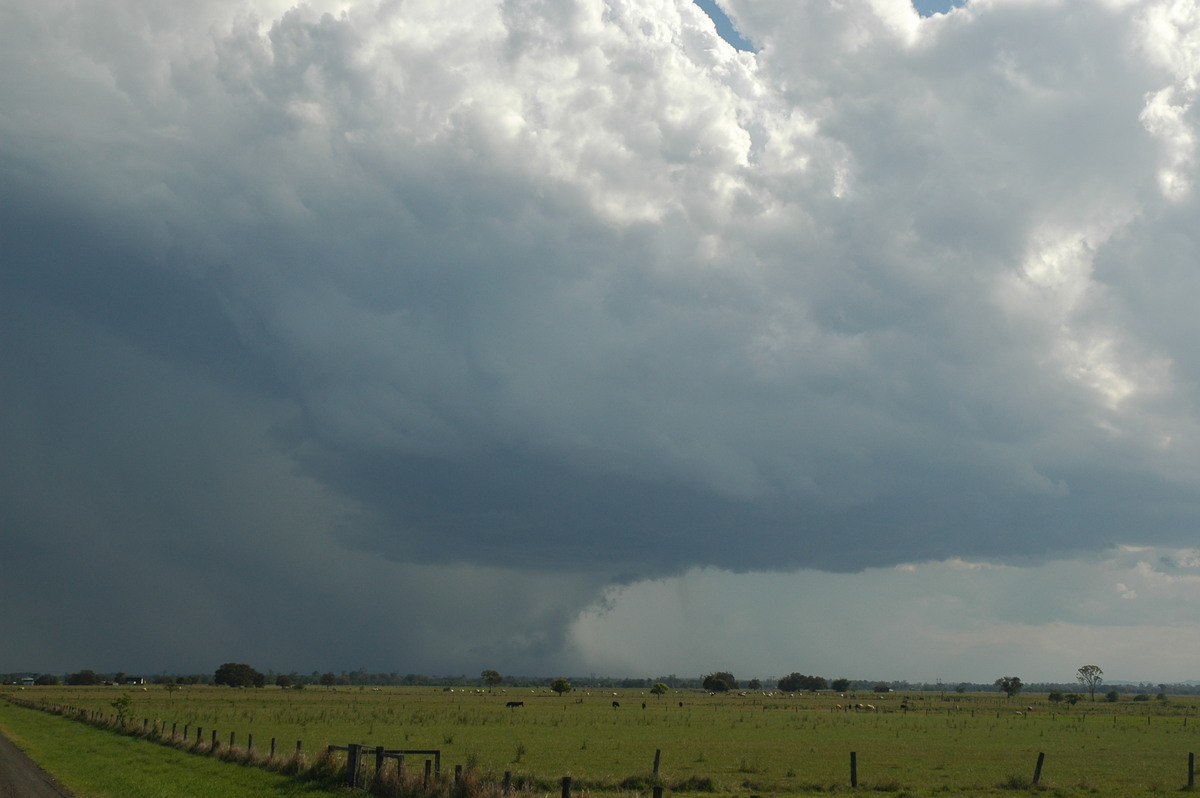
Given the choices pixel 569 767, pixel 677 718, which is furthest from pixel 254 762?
pixel 677 718

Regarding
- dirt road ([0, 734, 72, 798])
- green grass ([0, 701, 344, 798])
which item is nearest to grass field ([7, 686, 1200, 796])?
green grass ([0, 701, 344, 798])

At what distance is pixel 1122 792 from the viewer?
33.4 meters

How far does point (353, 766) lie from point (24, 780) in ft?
38.3

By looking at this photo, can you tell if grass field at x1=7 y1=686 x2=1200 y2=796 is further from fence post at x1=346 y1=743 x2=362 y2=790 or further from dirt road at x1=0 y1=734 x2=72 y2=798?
dirt road at x1=0 y1=734 x2=72 y2=798

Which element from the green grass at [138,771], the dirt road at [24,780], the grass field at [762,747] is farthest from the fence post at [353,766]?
the dirt road at [24,780]

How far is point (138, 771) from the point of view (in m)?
32.6

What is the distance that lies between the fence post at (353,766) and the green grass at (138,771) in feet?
2.42

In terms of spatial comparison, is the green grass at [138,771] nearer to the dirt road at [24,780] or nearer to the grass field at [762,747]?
the dirt road at [24,780]

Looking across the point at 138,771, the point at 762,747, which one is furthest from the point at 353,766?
the point at 762,747

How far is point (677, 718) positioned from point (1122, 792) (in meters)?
59.5

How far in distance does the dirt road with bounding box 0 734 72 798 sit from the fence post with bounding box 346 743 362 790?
7.87m

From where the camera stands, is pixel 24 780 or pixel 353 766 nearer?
pixel 353 766

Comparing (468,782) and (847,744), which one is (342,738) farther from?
(468,782)

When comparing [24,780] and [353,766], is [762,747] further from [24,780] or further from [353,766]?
[24,780]
